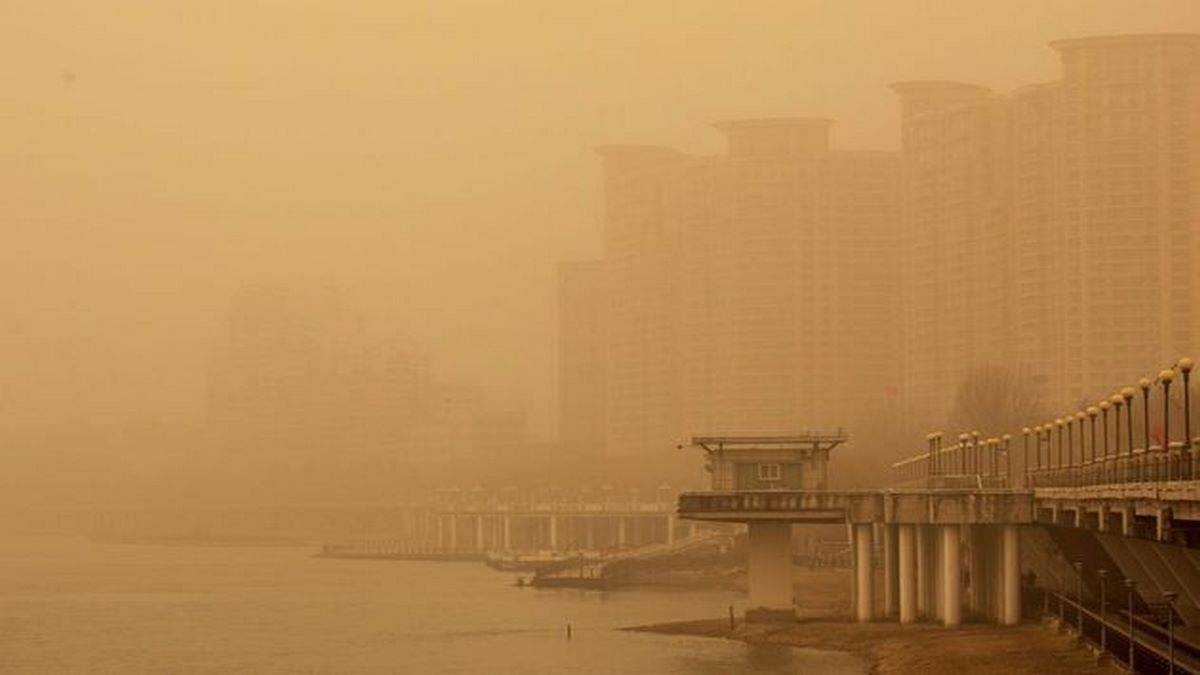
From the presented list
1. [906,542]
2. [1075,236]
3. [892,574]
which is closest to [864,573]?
[892,574]

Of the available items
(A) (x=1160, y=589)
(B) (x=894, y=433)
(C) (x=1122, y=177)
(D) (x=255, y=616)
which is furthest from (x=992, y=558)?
(C) (x=1122, y=177)

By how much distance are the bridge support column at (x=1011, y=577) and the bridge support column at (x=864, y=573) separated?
21.1 ft

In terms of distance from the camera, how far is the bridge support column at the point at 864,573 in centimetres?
7338

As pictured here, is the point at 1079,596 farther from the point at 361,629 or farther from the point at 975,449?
the point at 361,629

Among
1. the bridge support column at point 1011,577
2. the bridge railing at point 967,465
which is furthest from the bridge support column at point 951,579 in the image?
the bridge railing at point 967,465

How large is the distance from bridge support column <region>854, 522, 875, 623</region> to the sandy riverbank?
64 centimetres

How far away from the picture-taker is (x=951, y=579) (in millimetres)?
68312

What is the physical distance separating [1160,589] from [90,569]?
5094 inches

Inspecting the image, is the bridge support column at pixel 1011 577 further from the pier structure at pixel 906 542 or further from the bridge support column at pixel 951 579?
the bridge support column at pixel 951 579

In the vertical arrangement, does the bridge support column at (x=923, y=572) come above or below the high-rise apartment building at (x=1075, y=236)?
below

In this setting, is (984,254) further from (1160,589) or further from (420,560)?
(1160,589)

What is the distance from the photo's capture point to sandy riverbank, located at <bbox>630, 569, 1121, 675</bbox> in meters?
54.9

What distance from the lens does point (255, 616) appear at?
103 m

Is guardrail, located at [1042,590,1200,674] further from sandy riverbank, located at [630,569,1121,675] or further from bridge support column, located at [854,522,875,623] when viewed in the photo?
bridge support column, located at [854,522,875,623]
